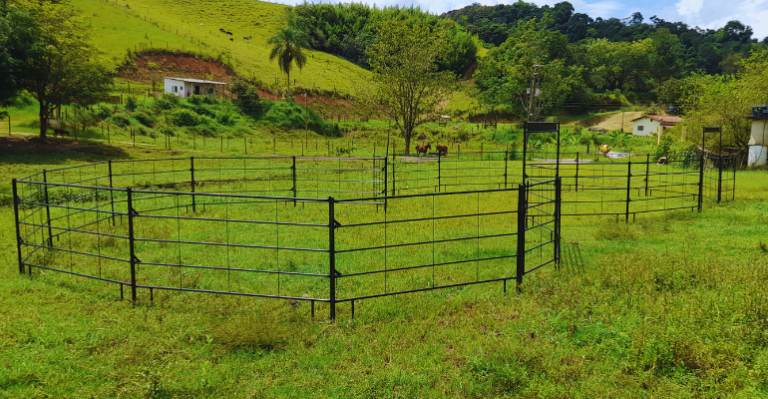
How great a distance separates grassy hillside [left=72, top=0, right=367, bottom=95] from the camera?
7081 centimetres

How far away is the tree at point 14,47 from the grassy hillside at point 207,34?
2919 cm

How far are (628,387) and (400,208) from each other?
10152 millimetres

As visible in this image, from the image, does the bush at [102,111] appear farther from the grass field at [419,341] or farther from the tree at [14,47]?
the grass field at [419,341]

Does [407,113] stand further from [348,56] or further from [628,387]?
[348,56]

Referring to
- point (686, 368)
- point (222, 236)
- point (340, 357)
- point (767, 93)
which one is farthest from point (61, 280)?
point (767, 93)

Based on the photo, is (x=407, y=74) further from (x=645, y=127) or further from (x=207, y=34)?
(x=207, y=34)

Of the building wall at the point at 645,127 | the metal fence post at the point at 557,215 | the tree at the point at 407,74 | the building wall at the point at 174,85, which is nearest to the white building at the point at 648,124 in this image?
the building wall at the point at 645,127

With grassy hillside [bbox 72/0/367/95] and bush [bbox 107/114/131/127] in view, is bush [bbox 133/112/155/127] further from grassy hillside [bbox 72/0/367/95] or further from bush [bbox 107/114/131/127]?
grassy hillside [bbox 72/0/367/95]

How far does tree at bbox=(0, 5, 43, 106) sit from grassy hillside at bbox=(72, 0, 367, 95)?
2919 cm

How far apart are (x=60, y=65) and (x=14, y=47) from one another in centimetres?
357

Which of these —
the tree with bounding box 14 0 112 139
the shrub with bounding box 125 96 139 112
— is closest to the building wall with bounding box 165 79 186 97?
→ the shrub with bounding box 125 96 139 112

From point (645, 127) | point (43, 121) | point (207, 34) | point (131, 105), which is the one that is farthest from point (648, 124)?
point (207, 34)

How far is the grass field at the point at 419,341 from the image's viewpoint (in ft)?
15.6

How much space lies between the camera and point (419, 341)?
580 centimetres
